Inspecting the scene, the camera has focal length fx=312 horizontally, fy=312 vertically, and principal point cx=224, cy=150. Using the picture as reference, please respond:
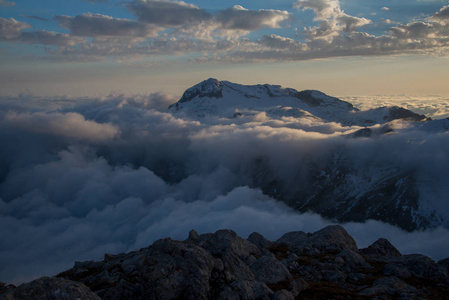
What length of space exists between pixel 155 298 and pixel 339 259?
84.8 feet

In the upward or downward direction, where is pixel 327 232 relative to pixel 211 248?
downward

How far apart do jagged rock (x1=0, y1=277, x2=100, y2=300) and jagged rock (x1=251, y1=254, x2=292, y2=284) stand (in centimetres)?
1779

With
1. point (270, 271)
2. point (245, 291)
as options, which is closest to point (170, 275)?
point (245, 291)

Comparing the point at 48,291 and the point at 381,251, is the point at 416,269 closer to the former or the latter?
the point at 381,251

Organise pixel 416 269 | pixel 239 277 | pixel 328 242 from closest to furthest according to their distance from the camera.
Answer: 1. pixel 239 277
2. pixel 416 269
3. pixel 328 242

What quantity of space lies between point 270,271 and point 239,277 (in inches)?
234

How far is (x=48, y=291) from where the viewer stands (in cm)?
1834

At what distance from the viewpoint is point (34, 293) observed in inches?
713

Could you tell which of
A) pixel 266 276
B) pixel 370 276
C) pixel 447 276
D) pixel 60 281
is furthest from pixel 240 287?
pixel 447 276

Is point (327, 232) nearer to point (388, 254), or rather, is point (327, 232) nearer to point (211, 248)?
point (388, 254)

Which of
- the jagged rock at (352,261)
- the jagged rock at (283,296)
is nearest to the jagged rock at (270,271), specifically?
the jagged rock at (283,296)

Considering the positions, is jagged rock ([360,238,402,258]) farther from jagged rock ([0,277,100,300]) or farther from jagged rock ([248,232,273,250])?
jagged rock ([0,277,100,300])

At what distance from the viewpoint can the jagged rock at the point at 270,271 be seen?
Answer: 103 feet

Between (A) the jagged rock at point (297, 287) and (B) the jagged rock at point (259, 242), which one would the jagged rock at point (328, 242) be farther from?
(A) the jagged rock at point (297, 287)
